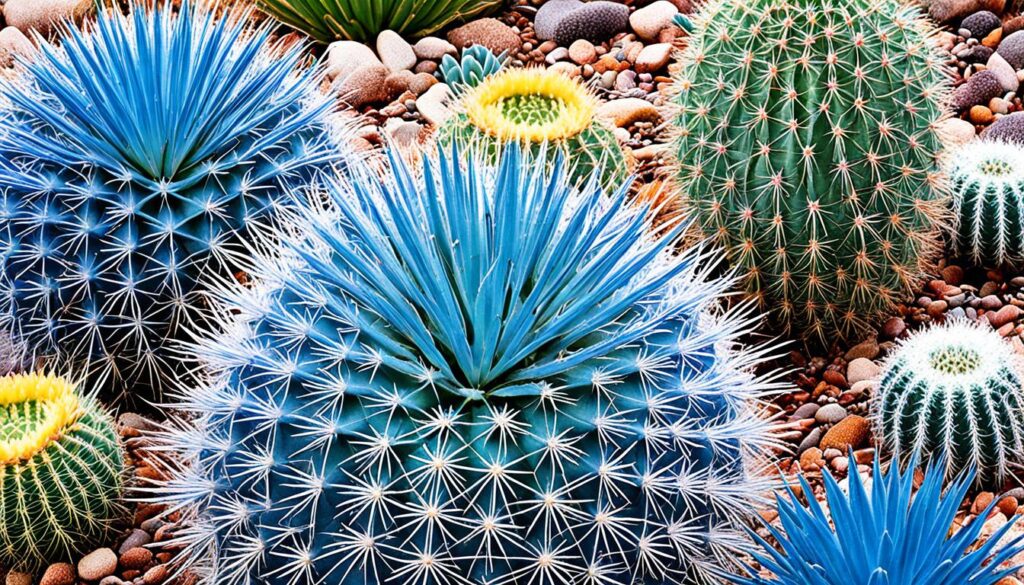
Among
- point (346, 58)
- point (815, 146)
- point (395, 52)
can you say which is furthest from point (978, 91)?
point (346, 58)

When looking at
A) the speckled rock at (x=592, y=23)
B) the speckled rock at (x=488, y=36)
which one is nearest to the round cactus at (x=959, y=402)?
the speckled rock at (x=592, y=23)

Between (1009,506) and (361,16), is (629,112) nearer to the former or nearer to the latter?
(361,16)

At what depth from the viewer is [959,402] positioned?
335 centimetres

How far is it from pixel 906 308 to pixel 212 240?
7.32ft

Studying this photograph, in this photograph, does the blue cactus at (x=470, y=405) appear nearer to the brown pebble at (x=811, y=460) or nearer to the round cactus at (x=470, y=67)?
the brown pebble at (x=811, y=460)

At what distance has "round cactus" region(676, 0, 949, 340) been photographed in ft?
11.8

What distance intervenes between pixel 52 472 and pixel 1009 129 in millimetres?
3459

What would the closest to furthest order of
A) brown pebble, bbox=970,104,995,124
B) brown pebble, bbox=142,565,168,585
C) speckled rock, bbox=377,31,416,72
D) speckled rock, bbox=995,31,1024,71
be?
brown pebble, bbox=142,565,168,585, brown pebble, bbox=970,104,995,124, speckled rock, bbox=995,31,1024,71, speckled rock, bbox=377,31,416,72

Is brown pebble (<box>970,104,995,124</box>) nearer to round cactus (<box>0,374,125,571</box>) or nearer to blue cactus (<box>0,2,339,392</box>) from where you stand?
blue cactus (<box>0,2,339,392</box>)

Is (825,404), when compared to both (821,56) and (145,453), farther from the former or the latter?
(145,453)

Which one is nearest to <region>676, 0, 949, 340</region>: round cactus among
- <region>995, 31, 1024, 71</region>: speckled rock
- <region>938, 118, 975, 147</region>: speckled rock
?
<region>938, 118, 975, 147</region>: speckled rock

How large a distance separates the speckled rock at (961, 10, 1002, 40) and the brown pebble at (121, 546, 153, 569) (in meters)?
3.88

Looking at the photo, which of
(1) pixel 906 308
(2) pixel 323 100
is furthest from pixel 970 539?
(2) pixel 323 100

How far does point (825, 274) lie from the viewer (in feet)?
12.6
